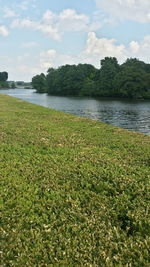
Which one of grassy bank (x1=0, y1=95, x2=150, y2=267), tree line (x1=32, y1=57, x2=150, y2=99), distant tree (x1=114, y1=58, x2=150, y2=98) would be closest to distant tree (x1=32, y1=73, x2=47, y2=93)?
tree line (x1=32, y1=57, x2=150, y2=99)

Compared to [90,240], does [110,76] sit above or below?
above

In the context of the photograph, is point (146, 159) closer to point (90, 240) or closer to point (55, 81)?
point (90, 240)

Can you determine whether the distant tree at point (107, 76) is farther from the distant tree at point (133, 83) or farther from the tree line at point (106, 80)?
the distant tree at point (133, 83)

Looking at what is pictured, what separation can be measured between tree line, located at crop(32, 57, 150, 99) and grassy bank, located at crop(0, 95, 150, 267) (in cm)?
5491

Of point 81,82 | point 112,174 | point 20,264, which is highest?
point 81,82

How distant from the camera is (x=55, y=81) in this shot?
9506cm

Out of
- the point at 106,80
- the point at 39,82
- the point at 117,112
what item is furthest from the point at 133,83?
the point at 39,82

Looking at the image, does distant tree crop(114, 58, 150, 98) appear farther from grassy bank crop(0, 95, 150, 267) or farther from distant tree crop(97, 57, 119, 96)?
grassy bank crop(0, 95, 150, 267)

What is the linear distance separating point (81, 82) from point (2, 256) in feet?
277

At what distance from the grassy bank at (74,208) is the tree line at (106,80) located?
2162 inches

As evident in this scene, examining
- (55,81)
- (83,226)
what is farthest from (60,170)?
(55,81)

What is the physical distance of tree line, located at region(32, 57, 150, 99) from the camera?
59031 mm

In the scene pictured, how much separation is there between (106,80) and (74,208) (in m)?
71.3

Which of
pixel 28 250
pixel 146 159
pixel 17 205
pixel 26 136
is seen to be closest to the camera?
pixel 28 250
